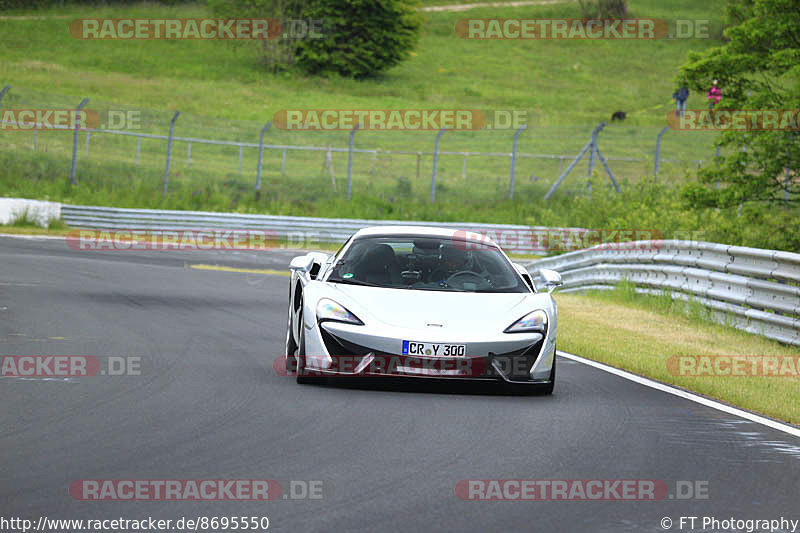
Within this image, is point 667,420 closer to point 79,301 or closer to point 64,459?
point 64,459

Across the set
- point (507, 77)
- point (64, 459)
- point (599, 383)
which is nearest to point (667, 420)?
point (599, 383)

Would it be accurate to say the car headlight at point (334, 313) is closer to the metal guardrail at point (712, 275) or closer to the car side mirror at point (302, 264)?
the car side mirror at point (302, 264)

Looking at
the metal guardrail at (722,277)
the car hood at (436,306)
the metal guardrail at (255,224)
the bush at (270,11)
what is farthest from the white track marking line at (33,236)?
the bush at (270,11)

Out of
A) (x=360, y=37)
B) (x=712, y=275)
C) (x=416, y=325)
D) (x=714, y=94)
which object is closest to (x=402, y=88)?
(x=360, y=37)

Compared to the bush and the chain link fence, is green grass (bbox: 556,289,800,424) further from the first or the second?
the bush

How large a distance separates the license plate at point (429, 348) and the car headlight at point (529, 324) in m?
0.45

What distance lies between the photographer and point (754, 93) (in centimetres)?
1864

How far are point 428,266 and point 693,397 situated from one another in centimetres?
242

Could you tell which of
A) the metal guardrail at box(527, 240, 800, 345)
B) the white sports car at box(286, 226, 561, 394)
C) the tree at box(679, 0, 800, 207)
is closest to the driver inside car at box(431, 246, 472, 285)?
the white sports car at box(286, 226, 561, 394)

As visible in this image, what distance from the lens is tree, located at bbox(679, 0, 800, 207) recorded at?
59.6ft

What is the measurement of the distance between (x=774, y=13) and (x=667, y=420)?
12.0 metres

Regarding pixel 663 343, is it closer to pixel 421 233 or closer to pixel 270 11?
pixel 421 233

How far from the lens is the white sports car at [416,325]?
8984mm

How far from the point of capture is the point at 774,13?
18.9 metres
